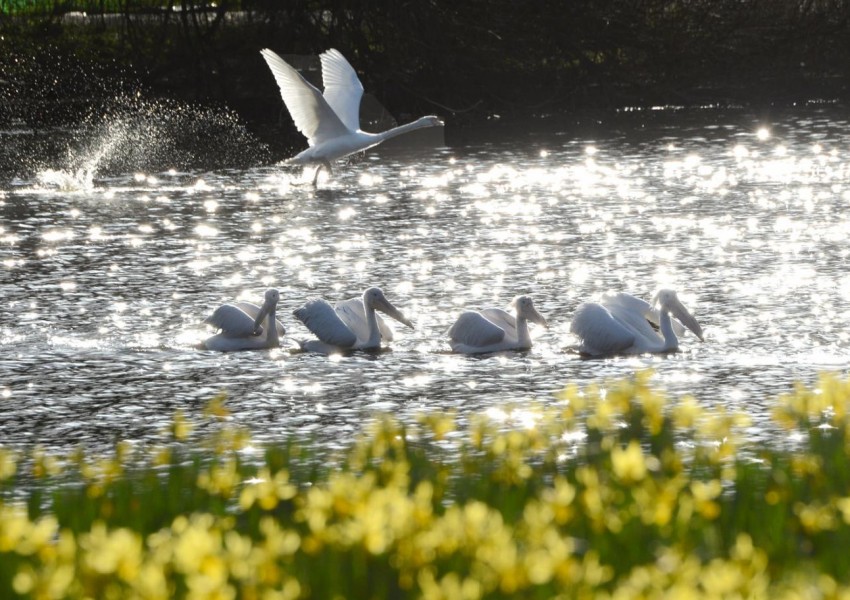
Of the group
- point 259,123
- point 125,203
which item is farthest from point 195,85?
point 125,203

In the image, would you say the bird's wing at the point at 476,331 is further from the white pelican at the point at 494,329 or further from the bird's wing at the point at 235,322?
the bird's wing at the point at 235,322

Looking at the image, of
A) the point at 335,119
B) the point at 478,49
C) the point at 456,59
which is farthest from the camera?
the point at 478,49

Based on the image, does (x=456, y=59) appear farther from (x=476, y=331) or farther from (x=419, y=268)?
(x=476, y=331)

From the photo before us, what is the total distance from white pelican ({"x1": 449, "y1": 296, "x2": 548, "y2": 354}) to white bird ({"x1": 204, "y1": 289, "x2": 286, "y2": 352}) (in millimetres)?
1263

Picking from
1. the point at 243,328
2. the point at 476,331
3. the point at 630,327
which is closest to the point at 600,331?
the point at 630,327

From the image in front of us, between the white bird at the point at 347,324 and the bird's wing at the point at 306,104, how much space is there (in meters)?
4.58

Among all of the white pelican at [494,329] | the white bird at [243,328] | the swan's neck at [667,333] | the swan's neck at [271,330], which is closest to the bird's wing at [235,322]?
the white bird at [243,328]

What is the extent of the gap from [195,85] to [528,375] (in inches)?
707

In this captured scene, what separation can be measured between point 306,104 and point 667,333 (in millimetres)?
6865

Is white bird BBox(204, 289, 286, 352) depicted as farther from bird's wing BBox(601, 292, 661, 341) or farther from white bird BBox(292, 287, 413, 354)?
bird's wing BBox(601, 292, 661, 341)

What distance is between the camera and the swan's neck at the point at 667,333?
1093 centimetres

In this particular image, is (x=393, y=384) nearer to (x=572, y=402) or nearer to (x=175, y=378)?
(x=175, y=378)

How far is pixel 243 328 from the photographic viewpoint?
36.4ft

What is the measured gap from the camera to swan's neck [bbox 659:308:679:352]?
35.9 feet
